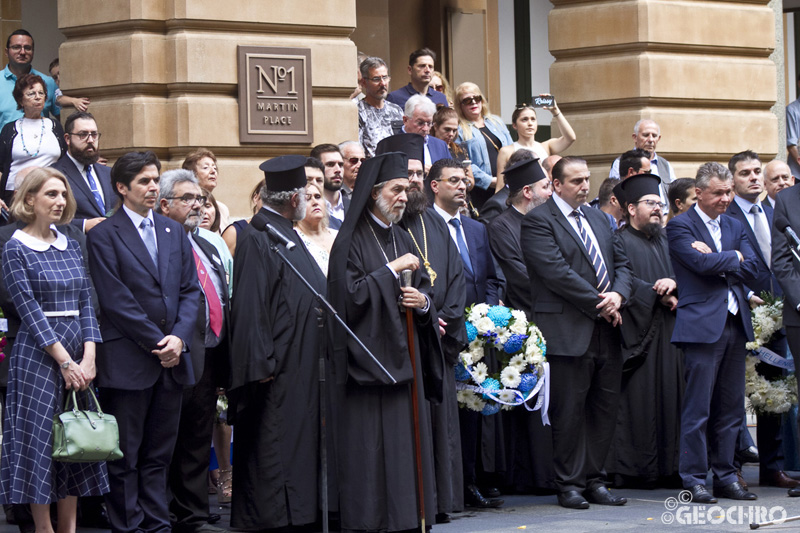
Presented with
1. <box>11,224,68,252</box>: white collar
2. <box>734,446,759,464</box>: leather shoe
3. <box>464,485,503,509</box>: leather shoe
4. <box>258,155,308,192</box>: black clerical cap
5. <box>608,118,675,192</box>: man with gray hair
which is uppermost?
<box>608,118,675,192</box>: man with gray hair

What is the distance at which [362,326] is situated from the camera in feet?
29.4

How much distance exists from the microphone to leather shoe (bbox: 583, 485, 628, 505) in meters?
3.13

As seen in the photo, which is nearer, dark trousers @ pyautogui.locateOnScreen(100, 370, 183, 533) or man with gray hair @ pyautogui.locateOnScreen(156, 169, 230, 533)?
dark trousers @ pyautogui.locateOnScreen(100, 370, 183, 533)

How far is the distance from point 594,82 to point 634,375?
4.66m

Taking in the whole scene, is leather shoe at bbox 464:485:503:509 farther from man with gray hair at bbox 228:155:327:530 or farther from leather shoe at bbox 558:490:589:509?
man with gray hair at bbox 228:155:327:530

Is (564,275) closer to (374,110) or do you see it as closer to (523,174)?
(523,174)

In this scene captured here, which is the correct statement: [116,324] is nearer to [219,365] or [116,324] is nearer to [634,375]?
[219,365]

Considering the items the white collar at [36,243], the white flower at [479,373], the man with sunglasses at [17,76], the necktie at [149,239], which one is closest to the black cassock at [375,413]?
the necktie at [149,239]


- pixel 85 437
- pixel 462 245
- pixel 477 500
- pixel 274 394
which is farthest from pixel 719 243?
pixel 85 437

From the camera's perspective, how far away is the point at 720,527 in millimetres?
9219

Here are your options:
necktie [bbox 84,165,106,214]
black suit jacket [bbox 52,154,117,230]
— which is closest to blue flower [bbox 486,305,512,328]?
black suit jacket [bbox 52,154,117,230]

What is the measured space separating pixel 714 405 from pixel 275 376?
11.0 ft

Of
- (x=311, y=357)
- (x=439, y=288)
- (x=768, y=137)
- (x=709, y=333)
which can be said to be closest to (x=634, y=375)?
(x=709, y=333)

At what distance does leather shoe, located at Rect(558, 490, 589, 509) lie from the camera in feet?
33.7
